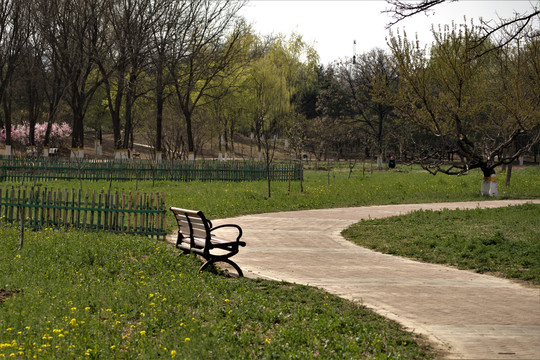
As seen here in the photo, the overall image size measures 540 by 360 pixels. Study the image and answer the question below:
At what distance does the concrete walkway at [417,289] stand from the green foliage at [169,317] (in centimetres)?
48

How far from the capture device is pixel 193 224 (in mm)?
9812

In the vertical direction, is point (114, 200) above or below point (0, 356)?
above

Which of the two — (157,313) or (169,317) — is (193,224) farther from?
(169,317)

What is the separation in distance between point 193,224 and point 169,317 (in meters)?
3.38

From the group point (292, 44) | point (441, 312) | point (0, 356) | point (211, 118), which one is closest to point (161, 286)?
point (0, 356)

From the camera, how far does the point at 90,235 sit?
12.1m

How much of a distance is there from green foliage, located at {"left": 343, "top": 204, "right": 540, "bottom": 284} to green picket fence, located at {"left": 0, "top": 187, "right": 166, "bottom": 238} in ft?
14.9

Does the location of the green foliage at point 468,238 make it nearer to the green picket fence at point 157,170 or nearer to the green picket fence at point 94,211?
the green picket fence at point 94,211

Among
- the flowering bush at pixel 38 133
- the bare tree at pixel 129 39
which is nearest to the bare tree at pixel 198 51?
the bare tree at pixel 129 39

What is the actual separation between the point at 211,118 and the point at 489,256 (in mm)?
46578

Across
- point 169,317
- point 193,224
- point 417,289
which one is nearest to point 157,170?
point 193,224

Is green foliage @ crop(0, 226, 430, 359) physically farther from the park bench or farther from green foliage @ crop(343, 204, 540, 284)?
green foliage @ crop(343, 204, 540, 284)

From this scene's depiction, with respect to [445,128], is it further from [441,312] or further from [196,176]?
[441,312]

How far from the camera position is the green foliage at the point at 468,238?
10.4 meters
